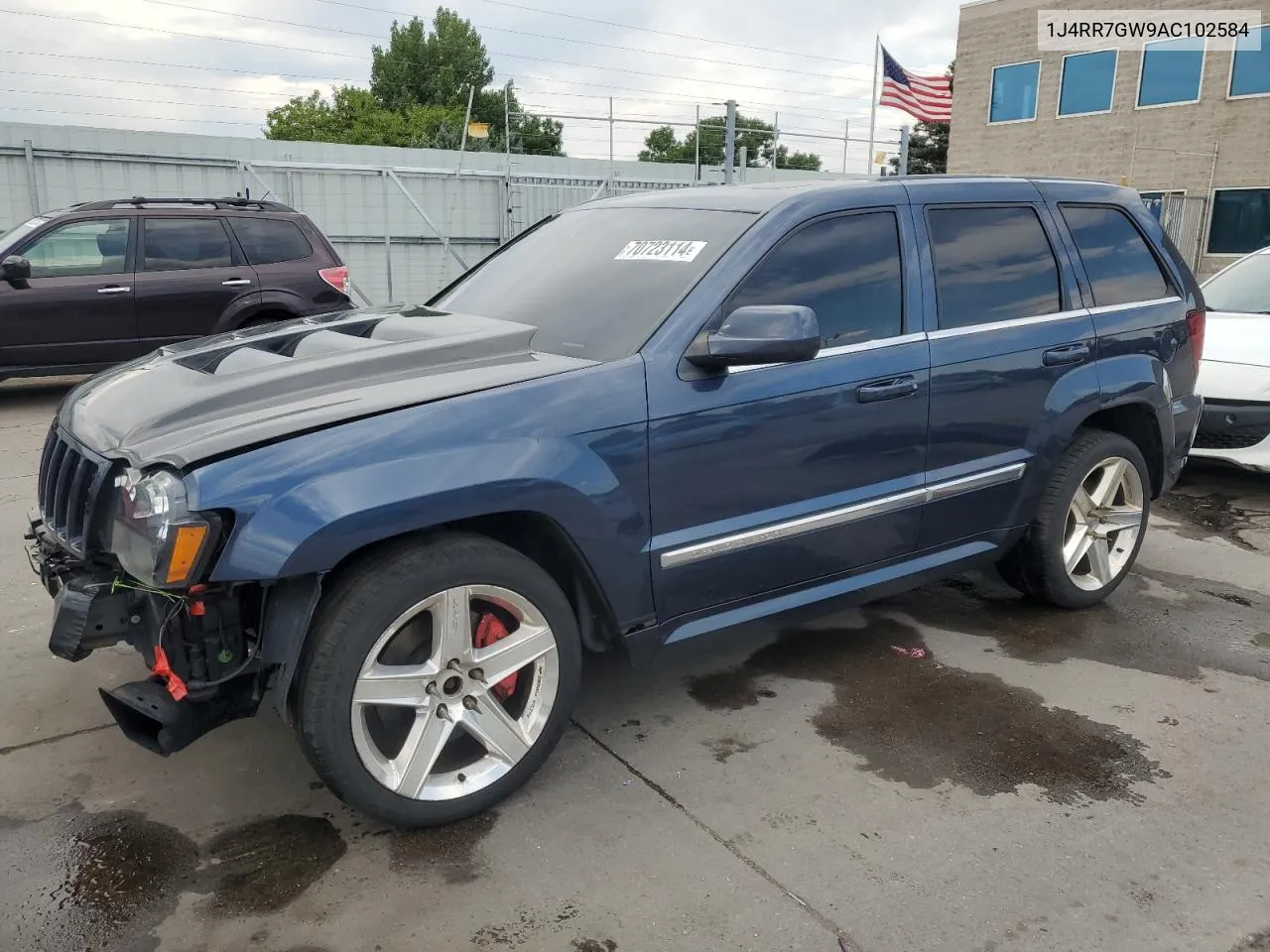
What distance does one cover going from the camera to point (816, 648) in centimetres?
418

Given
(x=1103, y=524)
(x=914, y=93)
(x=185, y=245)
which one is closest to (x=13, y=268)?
(x=185, y=245)

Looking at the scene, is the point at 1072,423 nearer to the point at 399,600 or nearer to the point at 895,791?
the point at 895,791

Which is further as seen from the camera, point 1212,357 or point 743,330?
point 1212,357

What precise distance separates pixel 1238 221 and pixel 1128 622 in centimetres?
2113

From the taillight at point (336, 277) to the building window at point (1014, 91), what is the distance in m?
20.8

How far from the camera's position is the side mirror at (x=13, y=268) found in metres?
8.63

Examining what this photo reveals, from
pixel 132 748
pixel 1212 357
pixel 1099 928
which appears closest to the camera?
pixel 1099 928

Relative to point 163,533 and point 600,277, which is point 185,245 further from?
point 163,533

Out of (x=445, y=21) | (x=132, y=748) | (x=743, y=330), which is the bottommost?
(x=132, y=748)

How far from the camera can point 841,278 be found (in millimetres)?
3564

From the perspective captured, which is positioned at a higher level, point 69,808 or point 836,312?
point 836,312

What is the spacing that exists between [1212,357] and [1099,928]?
200 inches

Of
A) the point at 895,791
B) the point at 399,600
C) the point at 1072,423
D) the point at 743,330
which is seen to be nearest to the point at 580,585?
the point at 399,600

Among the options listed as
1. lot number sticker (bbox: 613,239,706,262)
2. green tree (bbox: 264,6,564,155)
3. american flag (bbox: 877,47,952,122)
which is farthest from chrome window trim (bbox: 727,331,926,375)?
green tree (bbox: 264,6,564,155)
